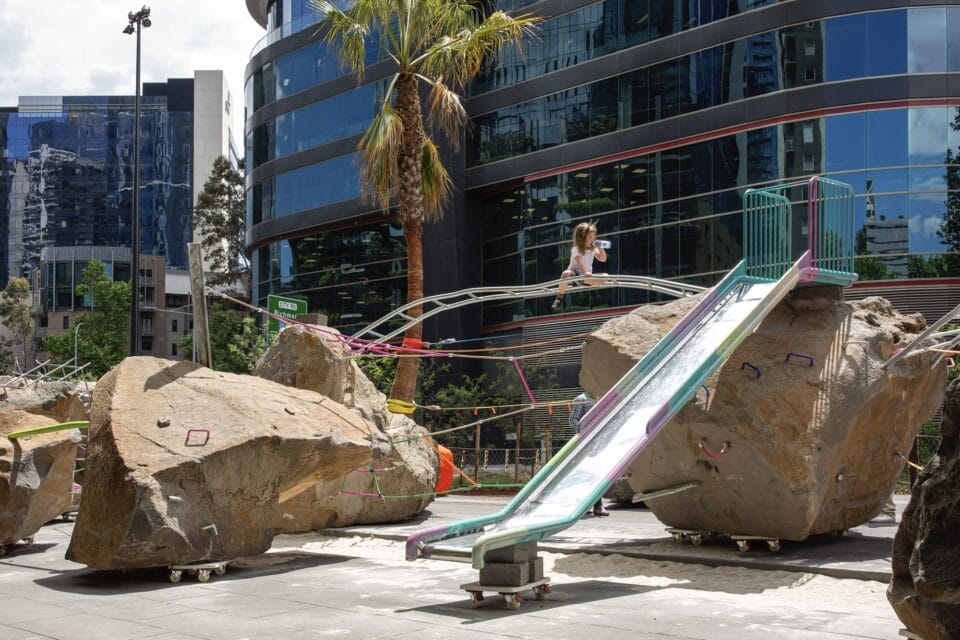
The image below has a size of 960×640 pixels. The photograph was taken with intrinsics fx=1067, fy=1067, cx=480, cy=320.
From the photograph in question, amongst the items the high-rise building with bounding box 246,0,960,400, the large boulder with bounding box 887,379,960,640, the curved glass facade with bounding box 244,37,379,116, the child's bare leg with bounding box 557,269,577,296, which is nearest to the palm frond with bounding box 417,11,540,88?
the child's bare leg with bounding box 557,269,577,296

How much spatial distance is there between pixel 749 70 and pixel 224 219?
3968 cm

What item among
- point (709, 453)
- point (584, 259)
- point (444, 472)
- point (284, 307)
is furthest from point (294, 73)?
point (709, 453)

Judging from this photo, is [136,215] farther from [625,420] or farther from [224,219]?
[224,219]

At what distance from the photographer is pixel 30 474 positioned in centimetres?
1385

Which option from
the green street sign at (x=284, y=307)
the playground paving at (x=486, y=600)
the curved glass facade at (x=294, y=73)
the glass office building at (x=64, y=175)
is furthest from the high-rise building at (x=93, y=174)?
the playground paving at (x=486, y=600)

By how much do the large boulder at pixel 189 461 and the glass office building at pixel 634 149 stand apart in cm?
1262

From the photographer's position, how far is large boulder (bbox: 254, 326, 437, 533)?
15.4m

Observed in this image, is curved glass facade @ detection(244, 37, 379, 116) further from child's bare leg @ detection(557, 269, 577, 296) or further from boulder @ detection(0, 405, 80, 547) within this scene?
boulder @ detection(0, 405, 80, 547)

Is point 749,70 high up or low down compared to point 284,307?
up

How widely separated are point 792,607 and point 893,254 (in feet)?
73.6

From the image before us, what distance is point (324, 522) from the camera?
51.4 ft

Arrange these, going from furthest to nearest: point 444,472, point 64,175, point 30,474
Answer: point 64,175 → point 444,472 → point 30,474

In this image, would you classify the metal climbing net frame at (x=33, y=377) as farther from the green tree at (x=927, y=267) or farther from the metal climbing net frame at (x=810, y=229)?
the green tree at (x=927, y=267)

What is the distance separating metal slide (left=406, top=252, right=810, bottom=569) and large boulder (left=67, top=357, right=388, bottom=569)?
2.68 m
